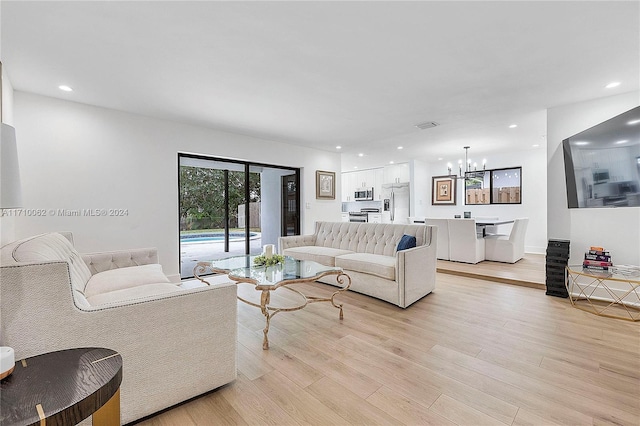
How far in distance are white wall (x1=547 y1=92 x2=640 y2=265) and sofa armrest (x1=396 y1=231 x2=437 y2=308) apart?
1.72m

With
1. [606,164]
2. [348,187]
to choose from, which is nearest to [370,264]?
[606,164]

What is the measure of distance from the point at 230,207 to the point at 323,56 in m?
3.32

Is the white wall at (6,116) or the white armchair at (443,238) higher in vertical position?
the white wall at (6,116)

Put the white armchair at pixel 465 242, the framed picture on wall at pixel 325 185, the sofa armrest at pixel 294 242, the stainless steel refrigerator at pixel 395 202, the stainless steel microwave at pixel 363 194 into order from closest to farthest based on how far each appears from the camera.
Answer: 1. the sofa armrest at pixel 294 242
2. the white armchair at pixel 465 242
3. the framed picture on wall at pixel 325 185
4. the stainless steel refrigerator at pixel 395 202
5. the stainless steel microwave at pixel 363 194

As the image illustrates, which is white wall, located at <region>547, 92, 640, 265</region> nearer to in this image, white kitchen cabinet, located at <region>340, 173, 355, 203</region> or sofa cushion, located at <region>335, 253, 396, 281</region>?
sofa cushion, located at <region>335, 253, 396, 281</region>

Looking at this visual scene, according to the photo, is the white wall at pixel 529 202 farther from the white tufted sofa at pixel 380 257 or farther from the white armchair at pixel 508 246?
the white tufted sofa at pixel 380 257

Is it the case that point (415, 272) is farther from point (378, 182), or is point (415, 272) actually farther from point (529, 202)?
point (378, 182)

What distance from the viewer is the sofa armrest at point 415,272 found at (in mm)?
3076

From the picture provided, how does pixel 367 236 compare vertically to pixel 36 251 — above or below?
below

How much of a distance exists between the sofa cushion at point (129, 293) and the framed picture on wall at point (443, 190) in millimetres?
7305

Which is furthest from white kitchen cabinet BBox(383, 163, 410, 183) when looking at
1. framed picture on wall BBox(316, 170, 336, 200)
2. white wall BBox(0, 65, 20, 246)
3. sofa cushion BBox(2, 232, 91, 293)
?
white wall BBox(0, 65, 20, 246)

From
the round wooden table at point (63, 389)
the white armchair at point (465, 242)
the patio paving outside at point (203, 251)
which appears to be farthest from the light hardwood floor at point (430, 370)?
the white armchair at point (465, 242)

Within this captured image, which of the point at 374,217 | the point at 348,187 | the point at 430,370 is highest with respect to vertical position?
the point at 348,187

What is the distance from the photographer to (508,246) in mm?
5379
